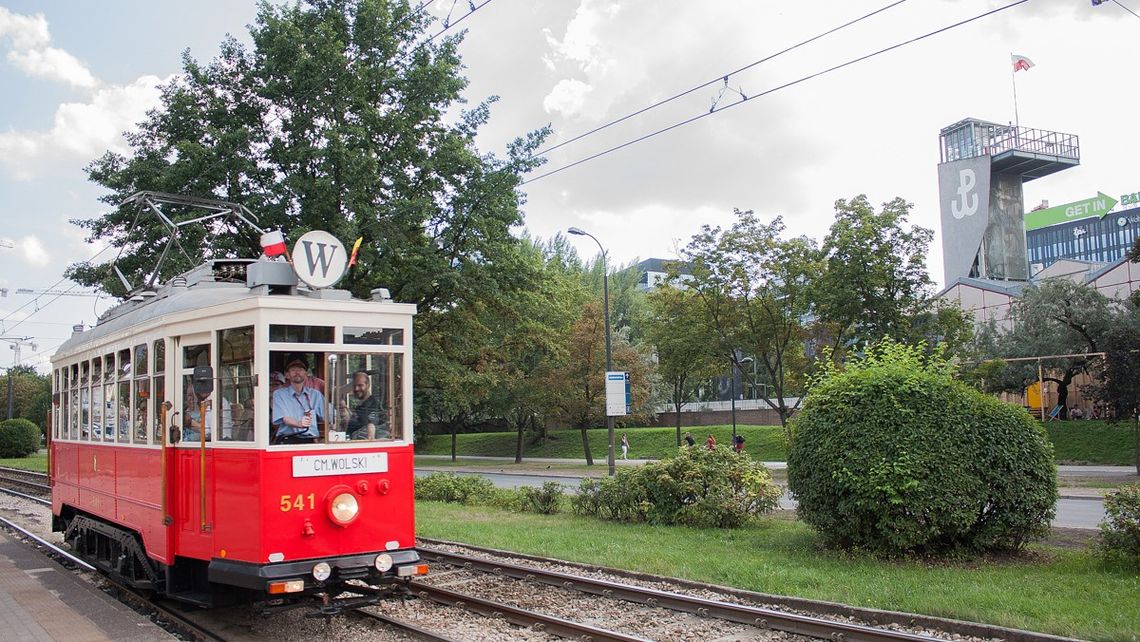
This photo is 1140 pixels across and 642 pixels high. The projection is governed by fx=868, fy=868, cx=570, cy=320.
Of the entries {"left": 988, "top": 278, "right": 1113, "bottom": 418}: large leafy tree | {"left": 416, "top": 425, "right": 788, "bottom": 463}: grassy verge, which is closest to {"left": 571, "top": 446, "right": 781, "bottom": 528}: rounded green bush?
{"left": 988, "top": 278, "right": 1113, "bottom": 418}: large leafy tree

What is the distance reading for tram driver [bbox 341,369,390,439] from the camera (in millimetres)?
7738

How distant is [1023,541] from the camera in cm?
1088

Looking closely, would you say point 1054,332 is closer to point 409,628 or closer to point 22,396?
point 409,628

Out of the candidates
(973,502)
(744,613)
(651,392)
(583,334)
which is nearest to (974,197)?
(651,392)

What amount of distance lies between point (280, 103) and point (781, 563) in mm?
16736

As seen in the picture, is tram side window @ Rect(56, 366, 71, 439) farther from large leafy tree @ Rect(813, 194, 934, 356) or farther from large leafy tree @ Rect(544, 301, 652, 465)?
large leafy tree @ Rect(544, 301, 652, 465)

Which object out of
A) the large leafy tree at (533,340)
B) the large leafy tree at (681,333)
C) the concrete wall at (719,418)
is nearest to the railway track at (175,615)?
the large leafy tree at (533,340)

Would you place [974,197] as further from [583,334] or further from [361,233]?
[361,233]

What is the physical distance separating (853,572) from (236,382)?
7125 millimetres

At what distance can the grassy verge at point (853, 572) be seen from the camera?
7.84 metres

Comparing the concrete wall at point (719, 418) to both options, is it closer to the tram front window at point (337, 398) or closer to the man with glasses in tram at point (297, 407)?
the tram front window at point (337, 398)

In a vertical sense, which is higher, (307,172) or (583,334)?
(307,172)

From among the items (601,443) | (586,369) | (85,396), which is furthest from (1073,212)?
(85,396)

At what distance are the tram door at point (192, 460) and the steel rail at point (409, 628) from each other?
5.94 feet
